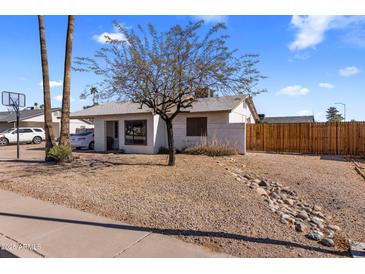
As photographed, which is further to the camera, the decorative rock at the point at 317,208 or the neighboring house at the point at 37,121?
the neighboring house at the point at 37,121

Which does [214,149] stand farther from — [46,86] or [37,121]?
[37,121]

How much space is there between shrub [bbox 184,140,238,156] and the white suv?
69.1ft

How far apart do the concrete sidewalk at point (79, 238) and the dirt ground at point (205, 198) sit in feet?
0.95

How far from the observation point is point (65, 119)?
1201 cm

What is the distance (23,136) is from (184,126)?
20.1 m

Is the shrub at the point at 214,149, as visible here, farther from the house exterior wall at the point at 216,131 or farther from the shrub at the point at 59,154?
the shrub at the point at 59,154

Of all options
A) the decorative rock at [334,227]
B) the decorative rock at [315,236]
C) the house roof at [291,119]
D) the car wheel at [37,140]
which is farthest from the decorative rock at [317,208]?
the house roof at [291,119]

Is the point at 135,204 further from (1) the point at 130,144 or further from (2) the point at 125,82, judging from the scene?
(1) the point at 130,144

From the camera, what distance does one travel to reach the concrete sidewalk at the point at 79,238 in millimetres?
3609

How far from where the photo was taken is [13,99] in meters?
15.5

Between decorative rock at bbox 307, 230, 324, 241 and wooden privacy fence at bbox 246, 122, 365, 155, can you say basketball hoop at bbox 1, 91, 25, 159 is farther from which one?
decorative rock at bbox 307, 230, 324, 241

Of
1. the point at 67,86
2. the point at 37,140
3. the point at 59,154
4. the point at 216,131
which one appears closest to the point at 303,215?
the point at 59,154

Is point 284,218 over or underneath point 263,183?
underneath
